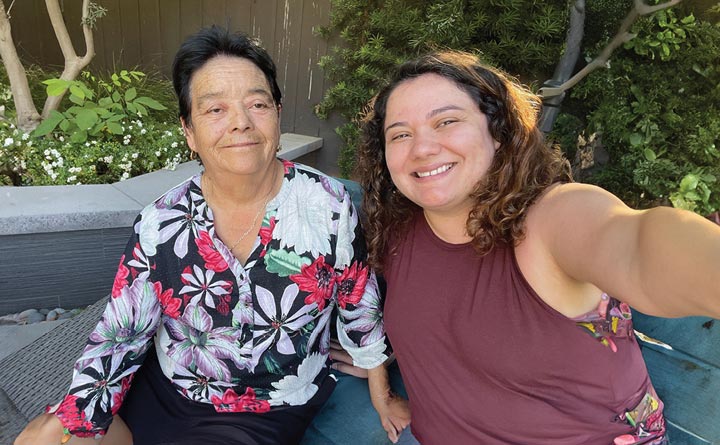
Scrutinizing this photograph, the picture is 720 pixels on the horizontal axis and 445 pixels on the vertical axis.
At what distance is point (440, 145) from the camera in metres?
1.30

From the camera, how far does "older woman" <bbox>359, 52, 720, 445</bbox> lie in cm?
116

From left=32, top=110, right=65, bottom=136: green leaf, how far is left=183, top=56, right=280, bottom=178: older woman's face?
90.8 inches

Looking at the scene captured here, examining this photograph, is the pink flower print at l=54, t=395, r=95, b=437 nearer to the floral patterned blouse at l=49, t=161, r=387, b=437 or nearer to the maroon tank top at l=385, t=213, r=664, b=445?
the floral patterned blouse at l=49, t=161, r=387, b=437

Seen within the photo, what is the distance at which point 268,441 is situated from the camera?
1596 mm

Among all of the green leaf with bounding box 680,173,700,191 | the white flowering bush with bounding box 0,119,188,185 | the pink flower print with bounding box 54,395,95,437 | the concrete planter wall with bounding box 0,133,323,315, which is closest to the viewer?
the pink flower print with bounding box 54,395,95,437

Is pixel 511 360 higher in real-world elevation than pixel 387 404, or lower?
higher

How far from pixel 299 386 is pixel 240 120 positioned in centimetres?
93

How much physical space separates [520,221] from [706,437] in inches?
35.1

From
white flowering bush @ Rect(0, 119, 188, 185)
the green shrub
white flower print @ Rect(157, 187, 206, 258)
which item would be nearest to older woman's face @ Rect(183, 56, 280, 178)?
white flower print @ Rect(157, 187, 206, 258)

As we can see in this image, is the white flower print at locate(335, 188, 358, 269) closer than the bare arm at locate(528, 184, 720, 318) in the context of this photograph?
No

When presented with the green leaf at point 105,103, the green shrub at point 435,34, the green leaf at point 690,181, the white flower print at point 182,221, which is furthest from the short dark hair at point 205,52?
the green leaf at point 690,181

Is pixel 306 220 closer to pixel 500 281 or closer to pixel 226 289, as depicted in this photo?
pixel 226 289

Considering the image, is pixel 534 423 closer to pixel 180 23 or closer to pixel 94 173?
pixel 94 173

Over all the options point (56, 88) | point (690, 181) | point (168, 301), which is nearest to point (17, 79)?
point (56, 88)
